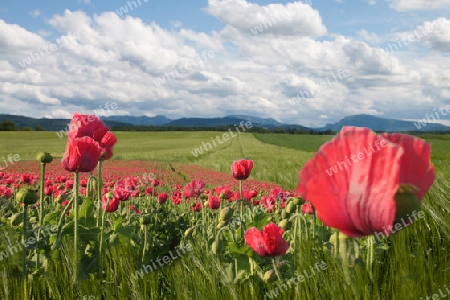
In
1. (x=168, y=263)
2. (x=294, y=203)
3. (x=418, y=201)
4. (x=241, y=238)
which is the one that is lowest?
(x=168, y=263)

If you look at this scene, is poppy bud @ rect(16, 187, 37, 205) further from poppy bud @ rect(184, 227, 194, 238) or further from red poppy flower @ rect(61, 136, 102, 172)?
poppy bud @ rect(184, 227, 194, 238)

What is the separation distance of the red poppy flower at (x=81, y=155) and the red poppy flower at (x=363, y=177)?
116 cm

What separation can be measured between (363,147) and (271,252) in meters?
0.91

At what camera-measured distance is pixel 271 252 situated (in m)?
1.48

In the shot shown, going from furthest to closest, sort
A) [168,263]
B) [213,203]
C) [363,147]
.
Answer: [213,203]
[168,263]
[363,147]

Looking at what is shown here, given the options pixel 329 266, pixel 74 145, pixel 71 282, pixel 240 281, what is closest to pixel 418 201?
pixel 329 266

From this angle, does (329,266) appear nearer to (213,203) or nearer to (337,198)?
(337,198)

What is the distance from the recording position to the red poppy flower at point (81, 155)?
5.38 feet

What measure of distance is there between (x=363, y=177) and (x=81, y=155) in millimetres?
1229

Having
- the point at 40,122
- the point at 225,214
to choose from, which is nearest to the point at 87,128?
the point at 225,214

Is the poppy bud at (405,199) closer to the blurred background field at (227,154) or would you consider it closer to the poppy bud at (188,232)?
the blurred background field at (227,154)

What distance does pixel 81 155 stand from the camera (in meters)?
1.65

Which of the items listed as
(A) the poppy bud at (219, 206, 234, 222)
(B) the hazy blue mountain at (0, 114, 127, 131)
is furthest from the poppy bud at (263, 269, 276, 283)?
(B) the hazy blue mountain at (0, 114, 127, 131)

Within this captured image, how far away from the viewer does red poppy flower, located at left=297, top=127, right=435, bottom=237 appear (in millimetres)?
629
